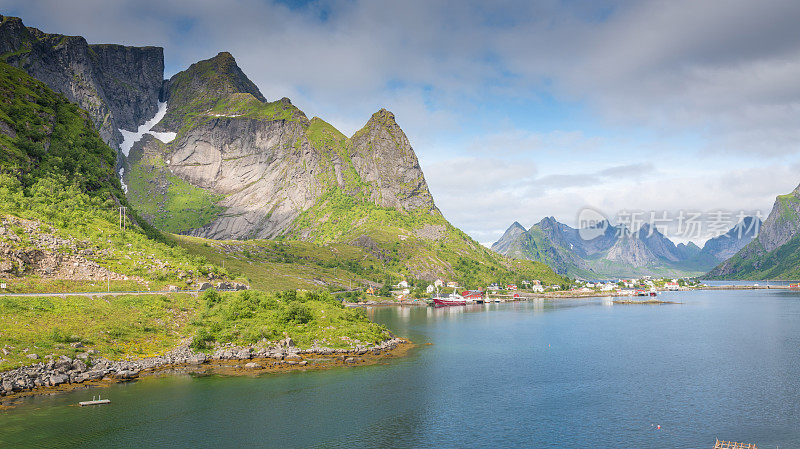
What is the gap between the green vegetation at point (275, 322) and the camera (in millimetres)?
100775

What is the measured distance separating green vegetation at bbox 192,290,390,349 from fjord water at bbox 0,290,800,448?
46.5 feet

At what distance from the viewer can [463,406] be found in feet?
238

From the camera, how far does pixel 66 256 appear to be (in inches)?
4203

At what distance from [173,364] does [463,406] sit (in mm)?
53196

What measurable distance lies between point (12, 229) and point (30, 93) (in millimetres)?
72356

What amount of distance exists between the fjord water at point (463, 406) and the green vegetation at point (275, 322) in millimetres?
14159

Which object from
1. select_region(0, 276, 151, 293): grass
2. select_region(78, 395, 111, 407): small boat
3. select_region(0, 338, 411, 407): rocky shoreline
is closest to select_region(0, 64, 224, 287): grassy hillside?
select_region(0, 276, 151, 293): grass

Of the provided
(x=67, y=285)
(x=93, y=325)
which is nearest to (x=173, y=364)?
(x=93, y=325)

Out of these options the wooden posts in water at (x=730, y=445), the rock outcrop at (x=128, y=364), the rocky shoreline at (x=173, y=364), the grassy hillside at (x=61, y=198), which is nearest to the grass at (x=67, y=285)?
the grassy hillside at (x=61, y=198)

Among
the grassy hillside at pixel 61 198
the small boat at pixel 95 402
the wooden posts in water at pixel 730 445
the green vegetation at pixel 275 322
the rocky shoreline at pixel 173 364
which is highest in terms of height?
the grassy hillside at pixel 61 198

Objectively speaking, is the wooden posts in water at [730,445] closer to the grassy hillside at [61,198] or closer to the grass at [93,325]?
the grass at [93,325]

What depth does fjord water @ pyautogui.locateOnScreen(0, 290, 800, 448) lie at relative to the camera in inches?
2299

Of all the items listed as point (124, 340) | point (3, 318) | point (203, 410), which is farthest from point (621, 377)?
point (3, 318)

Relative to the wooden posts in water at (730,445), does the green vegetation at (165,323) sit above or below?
above
